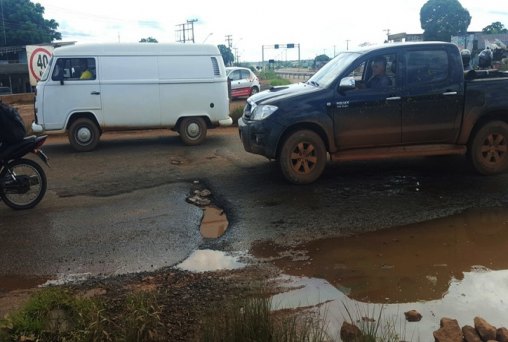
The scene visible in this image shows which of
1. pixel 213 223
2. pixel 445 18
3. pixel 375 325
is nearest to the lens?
pixel 375 325

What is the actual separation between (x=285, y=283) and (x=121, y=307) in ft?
4.73

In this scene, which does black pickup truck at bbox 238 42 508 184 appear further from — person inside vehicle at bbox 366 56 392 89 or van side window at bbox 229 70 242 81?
van side window at bbox 229 70 242 81

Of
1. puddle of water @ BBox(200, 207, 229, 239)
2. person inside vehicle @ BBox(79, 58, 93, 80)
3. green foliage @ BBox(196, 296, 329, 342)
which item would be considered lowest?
puddle of water @ BBox(200, 207, 229, 239)

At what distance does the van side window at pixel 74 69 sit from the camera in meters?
10.4

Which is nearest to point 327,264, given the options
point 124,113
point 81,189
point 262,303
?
point 262,303

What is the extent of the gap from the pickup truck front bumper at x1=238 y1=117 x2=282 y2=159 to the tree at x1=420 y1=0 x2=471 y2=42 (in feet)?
204

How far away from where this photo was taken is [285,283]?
169 inches

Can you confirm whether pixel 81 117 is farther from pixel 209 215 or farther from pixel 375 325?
pixel 375 325

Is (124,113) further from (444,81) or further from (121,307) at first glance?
(121,307)

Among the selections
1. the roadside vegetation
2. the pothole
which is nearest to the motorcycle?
the pothole

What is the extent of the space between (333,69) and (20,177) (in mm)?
4881

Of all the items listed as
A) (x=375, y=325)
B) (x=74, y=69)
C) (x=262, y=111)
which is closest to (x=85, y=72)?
(x=74, y=69)

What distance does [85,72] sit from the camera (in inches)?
414

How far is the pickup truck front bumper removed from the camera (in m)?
7.07
